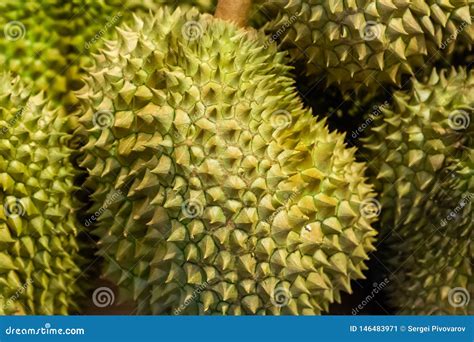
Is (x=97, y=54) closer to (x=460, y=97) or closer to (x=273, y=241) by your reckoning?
(x=273, y=241)

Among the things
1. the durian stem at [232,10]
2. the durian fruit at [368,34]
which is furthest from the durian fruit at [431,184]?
the durian stem at [232,10]

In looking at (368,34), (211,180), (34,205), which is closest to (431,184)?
(368,34)

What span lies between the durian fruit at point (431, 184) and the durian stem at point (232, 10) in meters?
0.46

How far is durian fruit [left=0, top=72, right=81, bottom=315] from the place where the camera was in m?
1.73

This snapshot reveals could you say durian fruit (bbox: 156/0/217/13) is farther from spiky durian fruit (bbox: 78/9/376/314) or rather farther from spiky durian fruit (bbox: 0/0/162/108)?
spiky durian fruit (bbox: 78/9/376/314)

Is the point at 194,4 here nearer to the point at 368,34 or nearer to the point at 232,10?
the point at 232,10

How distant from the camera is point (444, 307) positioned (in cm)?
200

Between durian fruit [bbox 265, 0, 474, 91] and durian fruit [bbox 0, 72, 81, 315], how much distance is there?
65cm

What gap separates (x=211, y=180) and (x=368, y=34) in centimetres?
55

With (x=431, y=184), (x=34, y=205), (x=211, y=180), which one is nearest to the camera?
(x=211, y=180)

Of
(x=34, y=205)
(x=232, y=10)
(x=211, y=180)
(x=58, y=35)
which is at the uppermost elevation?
(x=232, y=10)

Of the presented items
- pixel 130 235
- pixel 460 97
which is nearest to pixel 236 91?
pixel 130 235

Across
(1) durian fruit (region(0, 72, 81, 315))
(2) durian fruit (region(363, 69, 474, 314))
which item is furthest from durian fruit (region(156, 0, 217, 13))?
(2) durian fruit (region(363, 69, 474, 314))

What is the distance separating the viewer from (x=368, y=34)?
1.80 meters
